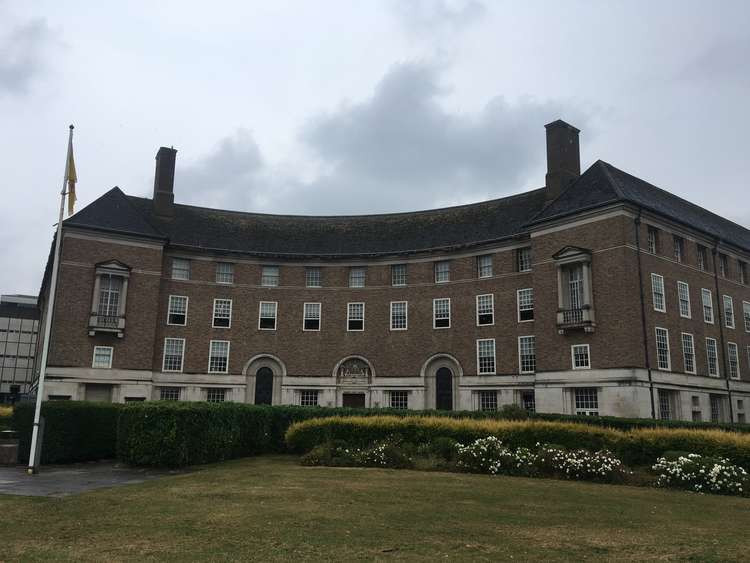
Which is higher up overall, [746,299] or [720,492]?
[746,299]

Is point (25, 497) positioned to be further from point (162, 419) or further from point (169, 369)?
point (169, 369)

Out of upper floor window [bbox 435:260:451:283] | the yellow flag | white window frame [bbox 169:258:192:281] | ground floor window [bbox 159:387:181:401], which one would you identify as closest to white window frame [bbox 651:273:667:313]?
upper floor window [bbox 435:260:451:283]

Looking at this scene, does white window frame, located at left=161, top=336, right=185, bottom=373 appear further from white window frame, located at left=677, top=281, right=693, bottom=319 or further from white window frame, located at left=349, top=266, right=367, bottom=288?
white window frame, located at left=677, top=281, right=693, bottom=319

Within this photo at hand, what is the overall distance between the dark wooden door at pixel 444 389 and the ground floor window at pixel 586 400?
994cm

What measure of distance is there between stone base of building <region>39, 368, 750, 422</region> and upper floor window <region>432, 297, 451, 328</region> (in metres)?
4.07

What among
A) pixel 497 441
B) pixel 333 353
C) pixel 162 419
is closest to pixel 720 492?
pixel 497 441

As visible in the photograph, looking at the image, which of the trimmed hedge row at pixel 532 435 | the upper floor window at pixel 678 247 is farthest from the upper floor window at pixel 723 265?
the trimmed hedge row at pixel 532 435

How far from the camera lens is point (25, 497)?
1548cm

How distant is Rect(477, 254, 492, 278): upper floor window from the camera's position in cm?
4538

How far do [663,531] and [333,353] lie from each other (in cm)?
3759

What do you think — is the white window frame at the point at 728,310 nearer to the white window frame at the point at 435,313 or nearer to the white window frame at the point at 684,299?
the white window frame at the point at 684,299

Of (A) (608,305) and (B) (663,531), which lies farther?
(A) (608,305)

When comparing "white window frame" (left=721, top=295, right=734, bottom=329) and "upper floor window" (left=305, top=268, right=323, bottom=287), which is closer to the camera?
"white window frame" (left=721, top=295, right=734, bottom=329)

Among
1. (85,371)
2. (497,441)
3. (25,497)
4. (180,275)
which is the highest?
(180,275)
